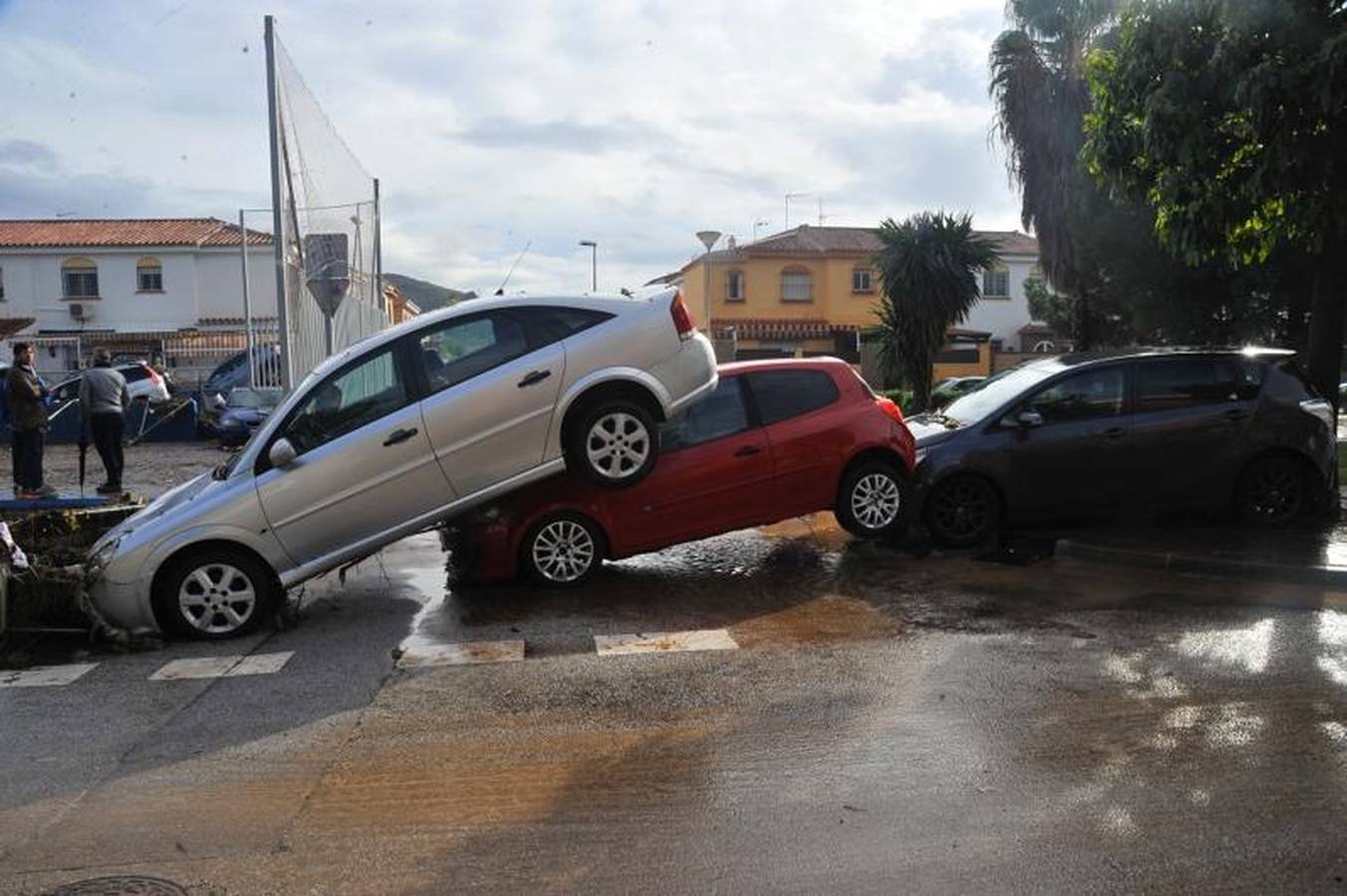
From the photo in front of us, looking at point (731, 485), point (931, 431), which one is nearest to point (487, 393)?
point (731, 485)

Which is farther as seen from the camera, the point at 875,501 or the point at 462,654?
the point at 875,501

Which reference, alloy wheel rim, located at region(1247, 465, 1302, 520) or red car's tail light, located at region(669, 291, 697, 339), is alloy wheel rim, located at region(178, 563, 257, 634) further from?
alloy wheel rim, located at region(1247, 465, 1302, 520)

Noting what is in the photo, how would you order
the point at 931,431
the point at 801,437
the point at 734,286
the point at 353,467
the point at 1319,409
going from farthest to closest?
the point at 734,286 < the point at 931,431 < the point at 1319,409 < the point at 801,437 < the point at 353,467

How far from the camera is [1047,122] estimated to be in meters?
24.1

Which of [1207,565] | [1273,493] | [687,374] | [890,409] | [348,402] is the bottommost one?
[1207,565]

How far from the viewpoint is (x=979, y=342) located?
44656 millimetres

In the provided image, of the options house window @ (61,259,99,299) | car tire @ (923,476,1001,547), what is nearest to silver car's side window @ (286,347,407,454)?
car tire @ (923,476,1001,547)

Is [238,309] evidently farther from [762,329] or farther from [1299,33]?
[1299,33]

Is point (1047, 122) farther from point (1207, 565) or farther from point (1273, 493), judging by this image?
point (1207, 565)

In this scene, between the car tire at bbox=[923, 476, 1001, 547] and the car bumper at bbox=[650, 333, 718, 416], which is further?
the car tire at bbox=[923, 476, 1001, 547]

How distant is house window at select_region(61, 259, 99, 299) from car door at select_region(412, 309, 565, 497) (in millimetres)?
44421

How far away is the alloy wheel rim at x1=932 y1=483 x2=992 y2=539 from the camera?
9.04 metres

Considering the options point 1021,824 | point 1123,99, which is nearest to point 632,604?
point 1021,824

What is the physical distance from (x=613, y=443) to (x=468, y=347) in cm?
117
